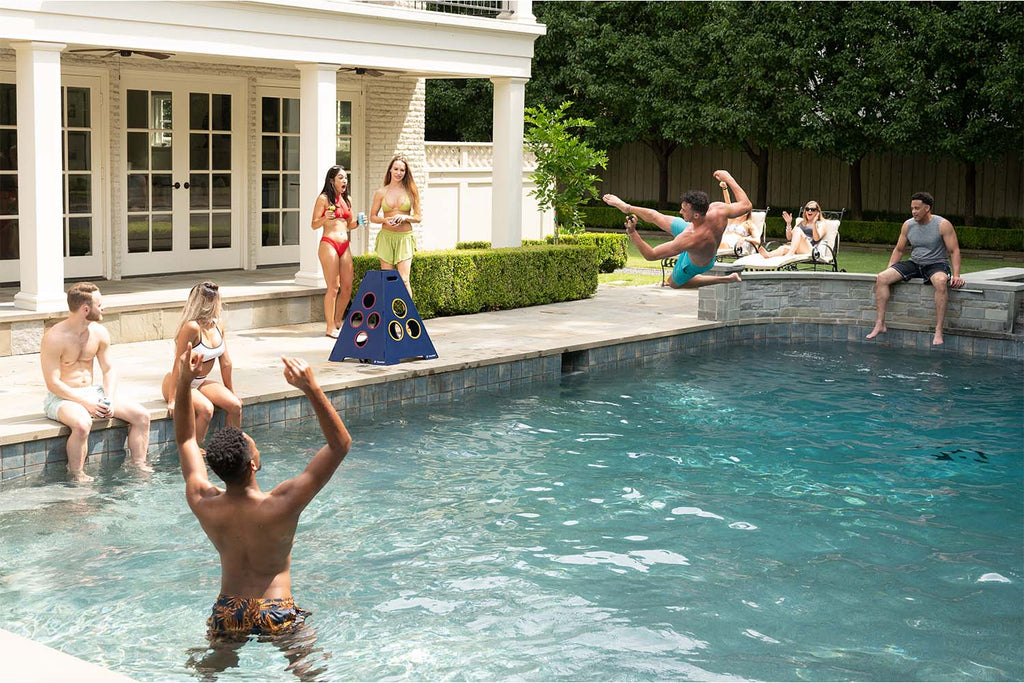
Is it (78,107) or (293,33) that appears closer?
(293,33)

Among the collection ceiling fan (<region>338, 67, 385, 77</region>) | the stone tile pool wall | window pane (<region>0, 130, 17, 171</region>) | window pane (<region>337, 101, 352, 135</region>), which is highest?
ceiling fan (<region>338, 67, 385, 77</region>)

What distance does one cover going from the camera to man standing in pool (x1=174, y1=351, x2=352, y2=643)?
16.4ft

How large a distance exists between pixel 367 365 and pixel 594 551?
4538 millimetres

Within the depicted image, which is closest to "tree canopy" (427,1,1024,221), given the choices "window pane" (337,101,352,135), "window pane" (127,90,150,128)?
"window pane" (337,101,352,135)

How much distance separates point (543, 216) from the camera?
22125mm

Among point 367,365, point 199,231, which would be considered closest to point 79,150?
point 199,231

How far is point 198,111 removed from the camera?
16.5 metres

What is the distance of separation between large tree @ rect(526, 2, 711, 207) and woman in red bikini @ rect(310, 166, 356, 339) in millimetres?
17362

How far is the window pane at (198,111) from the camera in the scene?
1638cm

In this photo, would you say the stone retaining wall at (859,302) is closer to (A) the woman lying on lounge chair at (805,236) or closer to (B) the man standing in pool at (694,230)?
(A) the woman lying on lounge chair at (805,236)

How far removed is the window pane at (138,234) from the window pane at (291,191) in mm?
2495

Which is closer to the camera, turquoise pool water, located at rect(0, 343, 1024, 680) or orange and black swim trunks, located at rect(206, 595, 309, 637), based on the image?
orange and black swim trunks, located at rect(206, 595, 309, 637)

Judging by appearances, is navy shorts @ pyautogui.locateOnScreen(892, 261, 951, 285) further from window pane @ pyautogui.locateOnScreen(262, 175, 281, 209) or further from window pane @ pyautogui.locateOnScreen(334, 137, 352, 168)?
window pane @ pyautogui.locateOnScreen(262, 175, 281, 209)

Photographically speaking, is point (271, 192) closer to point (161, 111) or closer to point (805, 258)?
point (161, 111)
